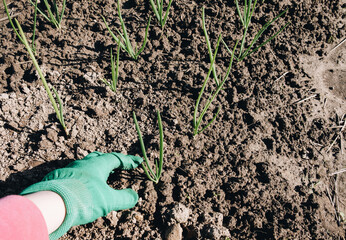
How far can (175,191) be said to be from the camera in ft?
5.03

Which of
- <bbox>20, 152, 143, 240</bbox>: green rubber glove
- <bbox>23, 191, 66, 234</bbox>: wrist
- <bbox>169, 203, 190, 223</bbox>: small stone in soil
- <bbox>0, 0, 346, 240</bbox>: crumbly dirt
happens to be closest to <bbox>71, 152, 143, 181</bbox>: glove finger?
<bbox>20, 152, 143, 240</bbox>: green rubber glove

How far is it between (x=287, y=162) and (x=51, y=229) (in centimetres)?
143

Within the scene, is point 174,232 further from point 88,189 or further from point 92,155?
point 92,155

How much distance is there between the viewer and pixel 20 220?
102 centimetres

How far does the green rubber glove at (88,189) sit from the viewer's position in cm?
122

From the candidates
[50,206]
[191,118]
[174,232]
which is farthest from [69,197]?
[191,118]

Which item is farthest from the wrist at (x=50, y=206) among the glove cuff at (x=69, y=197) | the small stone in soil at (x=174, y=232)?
Answer: the small stone in soil at (x=174, y=232)

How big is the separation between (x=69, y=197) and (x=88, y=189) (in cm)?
12

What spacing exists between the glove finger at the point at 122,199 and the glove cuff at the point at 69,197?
0.38 ft

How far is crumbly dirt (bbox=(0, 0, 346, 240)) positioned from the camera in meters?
1.49

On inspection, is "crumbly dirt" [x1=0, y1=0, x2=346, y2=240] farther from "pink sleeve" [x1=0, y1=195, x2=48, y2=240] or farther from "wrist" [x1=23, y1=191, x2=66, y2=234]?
"pink sleeve" [x1=0, y1=195, x2=48, y2=240]

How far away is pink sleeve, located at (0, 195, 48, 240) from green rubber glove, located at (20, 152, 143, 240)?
0.13 metres

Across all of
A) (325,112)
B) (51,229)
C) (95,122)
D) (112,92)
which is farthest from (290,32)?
(51,229)

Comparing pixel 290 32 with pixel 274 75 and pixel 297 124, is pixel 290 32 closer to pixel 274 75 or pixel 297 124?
pixel 274 75
